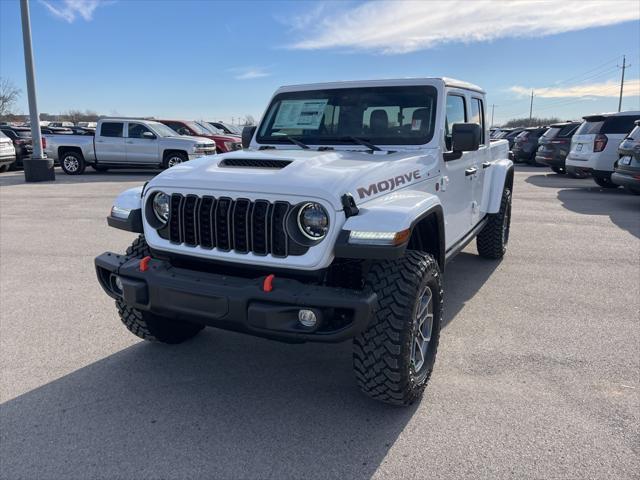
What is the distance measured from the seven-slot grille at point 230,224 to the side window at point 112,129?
1501 cm

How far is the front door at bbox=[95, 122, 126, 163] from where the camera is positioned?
54.6ft

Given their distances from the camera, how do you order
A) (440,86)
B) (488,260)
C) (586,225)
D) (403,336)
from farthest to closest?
(586,225) < (488,260) < (440,86) < (403,336)

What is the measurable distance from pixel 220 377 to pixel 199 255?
959mm

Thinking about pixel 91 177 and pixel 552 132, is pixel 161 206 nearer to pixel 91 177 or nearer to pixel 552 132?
pixel 91 177

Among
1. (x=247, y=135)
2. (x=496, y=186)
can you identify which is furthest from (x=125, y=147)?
(x=496, y=186)

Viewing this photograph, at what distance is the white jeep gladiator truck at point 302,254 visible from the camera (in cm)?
263

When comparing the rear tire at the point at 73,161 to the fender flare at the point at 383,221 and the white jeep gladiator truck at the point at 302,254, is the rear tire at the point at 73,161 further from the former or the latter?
the fender flare at the point at 383,221

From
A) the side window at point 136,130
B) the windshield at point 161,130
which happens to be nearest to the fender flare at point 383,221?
the windshield at point 161,130

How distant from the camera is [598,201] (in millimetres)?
11156

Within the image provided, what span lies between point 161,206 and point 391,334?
163 centimetres

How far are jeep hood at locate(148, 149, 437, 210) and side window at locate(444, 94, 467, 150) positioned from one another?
56 centimetres

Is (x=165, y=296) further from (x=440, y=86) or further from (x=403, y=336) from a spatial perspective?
(x=440, y=86)

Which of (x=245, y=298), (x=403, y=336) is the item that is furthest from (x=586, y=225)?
(x=245, y=298)

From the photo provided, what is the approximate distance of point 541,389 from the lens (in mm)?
3256
